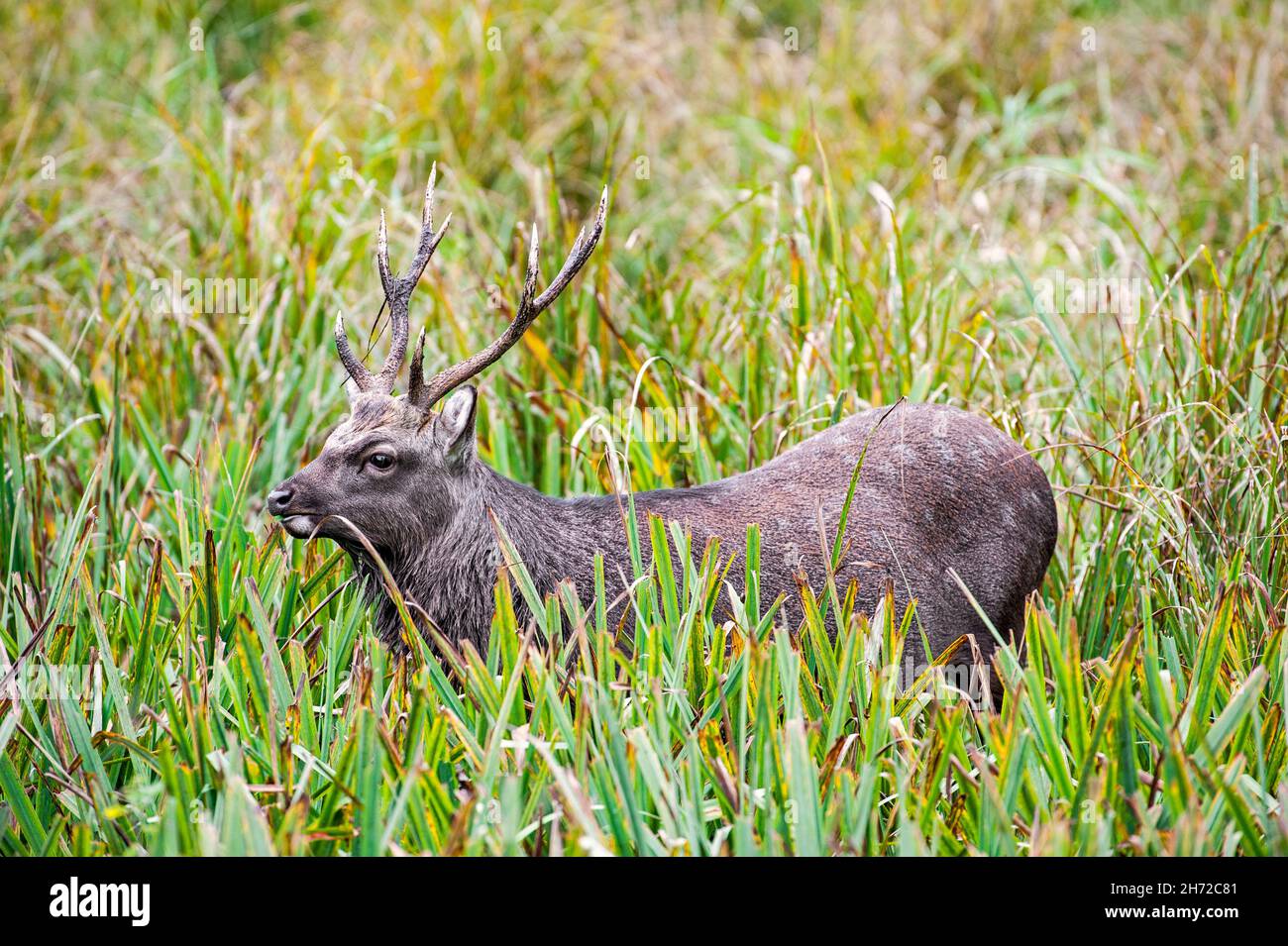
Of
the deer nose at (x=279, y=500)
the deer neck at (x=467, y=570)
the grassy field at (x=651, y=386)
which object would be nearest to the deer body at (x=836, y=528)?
the deer neck at (x=467, y=570)

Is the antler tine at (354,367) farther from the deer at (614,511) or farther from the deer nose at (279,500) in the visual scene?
the deer nose at (279,500)

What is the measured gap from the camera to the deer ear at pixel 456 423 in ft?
12.1

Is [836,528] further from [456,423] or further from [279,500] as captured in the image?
[279,500]

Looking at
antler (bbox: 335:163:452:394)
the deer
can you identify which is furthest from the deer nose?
antler (bbox: 335:163:452:394)

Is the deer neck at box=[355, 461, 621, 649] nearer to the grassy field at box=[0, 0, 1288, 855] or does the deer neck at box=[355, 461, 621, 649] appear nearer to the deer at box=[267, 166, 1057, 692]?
the deer at box=[267, 166, 1057, 692]

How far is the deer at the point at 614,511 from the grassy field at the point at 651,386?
0.51 feet

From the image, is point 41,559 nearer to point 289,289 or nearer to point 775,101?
point 289,289

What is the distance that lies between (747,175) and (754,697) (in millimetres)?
5058

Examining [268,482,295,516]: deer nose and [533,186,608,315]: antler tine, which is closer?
[268,482,295,516]: deer nose

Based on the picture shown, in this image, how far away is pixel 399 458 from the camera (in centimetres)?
366

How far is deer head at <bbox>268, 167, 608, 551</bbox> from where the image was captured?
357 centimetres

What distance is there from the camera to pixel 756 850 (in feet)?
8.28

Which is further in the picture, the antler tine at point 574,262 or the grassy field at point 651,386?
the antler tine at point 574,262
